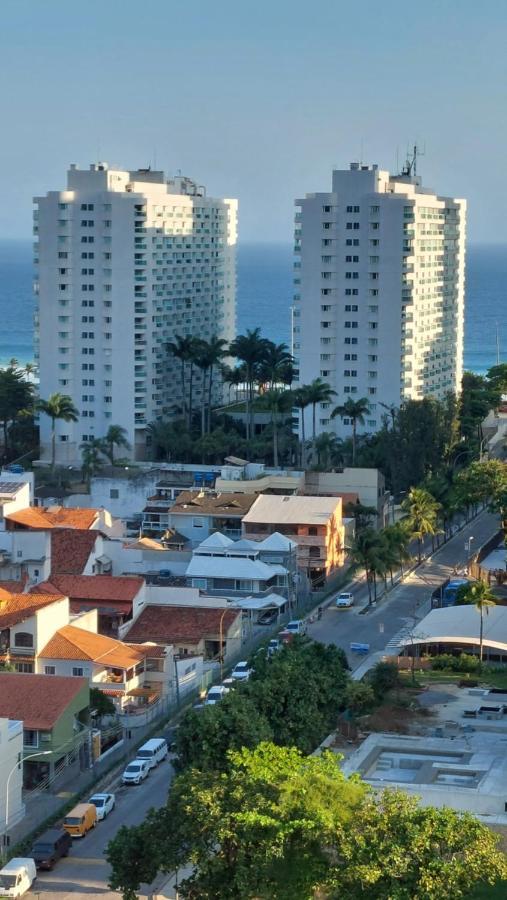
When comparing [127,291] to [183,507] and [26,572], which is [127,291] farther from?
[26,572]

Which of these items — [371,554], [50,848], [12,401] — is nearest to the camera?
[50,848]

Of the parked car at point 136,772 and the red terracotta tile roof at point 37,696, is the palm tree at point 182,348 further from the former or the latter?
the parked car at point 136,772

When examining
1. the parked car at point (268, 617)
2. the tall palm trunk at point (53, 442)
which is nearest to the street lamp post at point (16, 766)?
the parked car at point (268, 617)

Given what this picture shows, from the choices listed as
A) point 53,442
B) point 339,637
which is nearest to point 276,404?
point 53,442

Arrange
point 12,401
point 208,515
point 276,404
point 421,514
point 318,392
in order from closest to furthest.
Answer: point 421,514
point 208,515
point 276,404
point 318,392
point 12,401

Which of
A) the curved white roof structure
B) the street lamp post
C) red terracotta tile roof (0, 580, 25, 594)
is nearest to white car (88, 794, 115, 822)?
the street lamp post

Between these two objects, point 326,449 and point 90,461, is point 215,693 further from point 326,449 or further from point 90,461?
point 326,449

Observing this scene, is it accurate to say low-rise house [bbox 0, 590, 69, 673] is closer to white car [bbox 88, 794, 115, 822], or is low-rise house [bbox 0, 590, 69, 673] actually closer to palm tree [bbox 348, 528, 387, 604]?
white car [bbox 88, 794, 115, 822]
